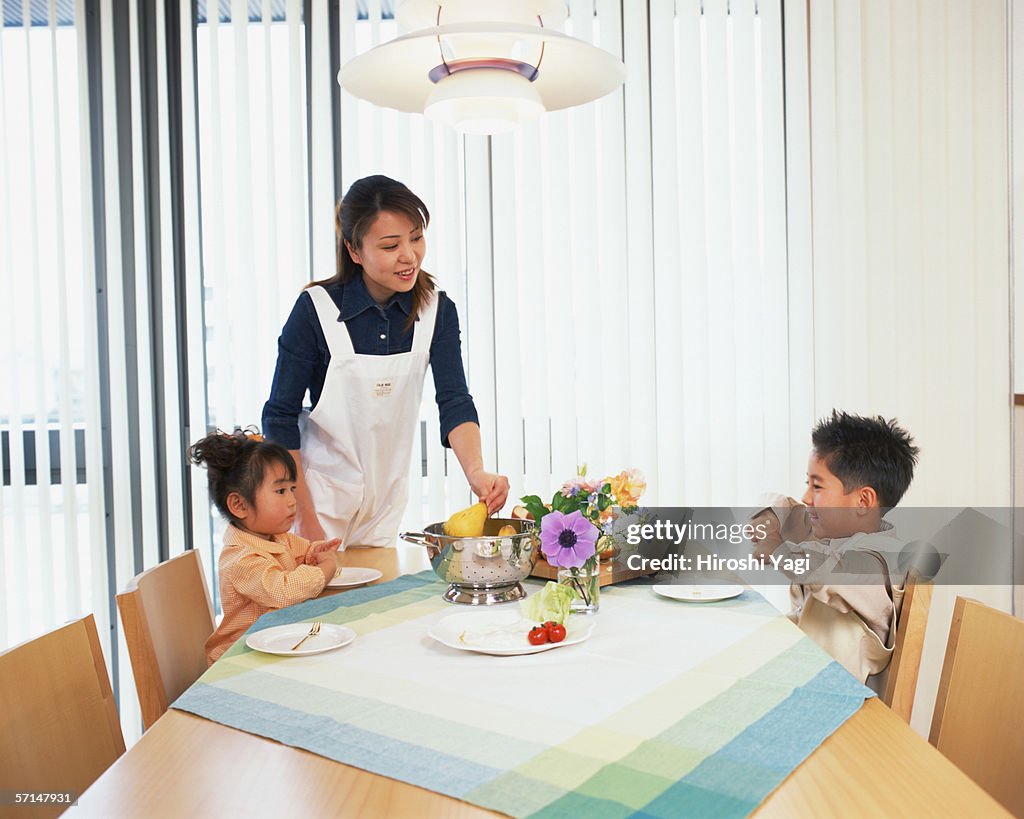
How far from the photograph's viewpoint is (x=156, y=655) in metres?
1.40

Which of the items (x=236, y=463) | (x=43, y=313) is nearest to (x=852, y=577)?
(x=236, y=463)

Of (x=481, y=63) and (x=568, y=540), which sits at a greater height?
(x=481, y=63)

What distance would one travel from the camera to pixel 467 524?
154 centimetres

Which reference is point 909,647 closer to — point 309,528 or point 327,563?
point 327,563

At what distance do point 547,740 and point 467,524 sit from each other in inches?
25.0

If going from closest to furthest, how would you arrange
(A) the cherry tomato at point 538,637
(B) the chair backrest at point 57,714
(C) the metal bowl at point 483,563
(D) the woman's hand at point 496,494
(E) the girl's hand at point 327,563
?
(B) the chair backrest at point 57,714, (A) the cherry tomato at point 538,637, (C) the metal bowl at point 483,563, (E) the girl's hand at point 327,563, (D) the woman's hand at point 496,494

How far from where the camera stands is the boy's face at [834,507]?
1744mm

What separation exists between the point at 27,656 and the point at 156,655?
0.80 feet

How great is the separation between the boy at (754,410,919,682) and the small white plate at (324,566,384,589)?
2.32ft

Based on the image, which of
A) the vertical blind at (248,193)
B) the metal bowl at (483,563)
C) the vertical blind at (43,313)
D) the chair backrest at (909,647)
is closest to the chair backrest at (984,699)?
the chair backrest at (909,647)

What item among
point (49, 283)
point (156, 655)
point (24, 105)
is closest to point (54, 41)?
point (24, 105)

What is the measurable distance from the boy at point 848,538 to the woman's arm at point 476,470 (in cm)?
49

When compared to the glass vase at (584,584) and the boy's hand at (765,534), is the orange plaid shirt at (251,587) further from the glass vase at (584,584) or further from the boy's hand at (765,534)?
the boy's hand at (765,534)

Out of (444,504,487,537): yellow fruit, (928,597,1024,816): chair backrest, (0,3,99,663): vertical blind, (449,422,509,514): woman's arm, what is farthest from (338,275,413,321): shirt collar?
(928,597,1024,816): chair backrest
